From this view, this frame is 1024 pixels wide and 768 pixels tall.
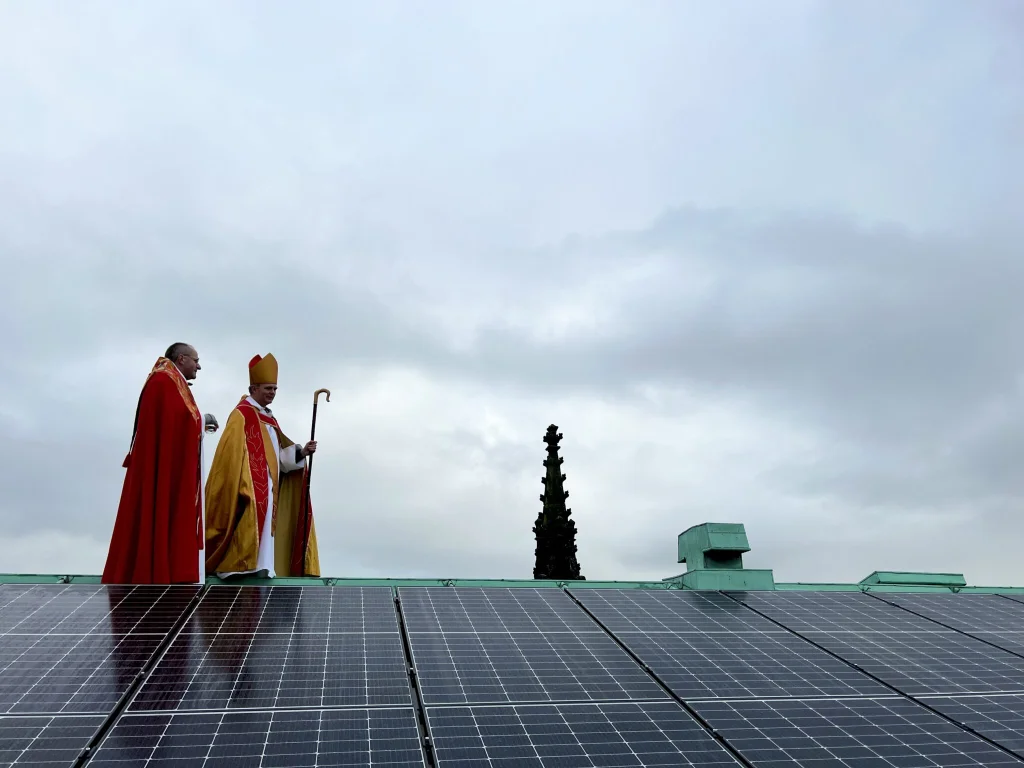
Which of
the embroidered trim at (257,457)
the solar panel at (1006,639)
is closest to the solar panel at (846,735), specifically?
the solar panel at (1006,639)

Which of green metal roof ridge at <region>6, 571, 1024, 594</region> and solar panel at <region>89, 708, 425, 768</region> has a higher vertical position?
green metal roof ridge at <region>6, 571, 1024, 594</region>

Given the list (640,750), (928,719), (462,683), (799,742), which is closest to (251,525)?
(462,683)

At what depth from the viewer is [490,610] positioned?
982cm

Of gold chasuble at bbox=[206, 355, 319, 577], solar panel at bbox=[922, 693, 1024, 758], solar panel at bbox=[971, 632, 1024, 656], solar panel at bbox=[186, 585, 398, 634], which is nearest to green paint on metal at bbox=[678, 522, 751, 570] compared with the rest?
solar panel at bbox=[971, 632, 1024, 656]

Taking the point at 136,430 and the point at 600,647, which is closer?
the point at 600,647

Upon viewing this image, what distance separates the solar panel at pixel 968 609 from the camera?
11.2 m

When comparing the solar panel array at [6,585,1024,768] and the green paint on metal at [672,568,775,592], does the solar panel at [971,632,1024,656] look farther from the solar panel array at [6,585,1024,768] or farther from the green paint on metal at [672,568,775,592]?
the green paint on metal at [672,568,775,592]

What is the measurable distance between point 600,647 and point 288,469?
6206 millimetres

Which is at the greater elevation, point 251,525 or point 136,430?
point 136,430

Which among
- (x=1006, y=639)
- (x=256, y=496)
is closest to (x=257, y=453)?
(x=256, y=496)

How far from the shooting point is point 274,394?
12.8 meters

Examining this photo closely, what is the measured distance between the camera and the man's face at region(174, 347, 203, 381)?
11.5 metres

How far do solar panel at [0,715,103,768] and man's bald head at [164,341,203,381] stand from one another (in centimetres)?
588

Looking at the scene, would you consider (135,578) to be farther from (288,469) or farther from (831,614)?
(831,614)
